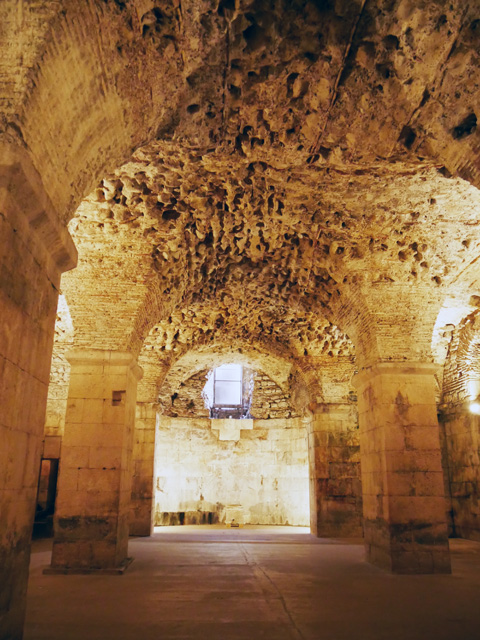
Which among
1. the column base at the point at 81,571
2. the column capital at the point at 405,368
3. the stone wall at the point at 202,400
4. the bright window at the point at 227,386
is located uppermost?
the bright window at the point at 227,386

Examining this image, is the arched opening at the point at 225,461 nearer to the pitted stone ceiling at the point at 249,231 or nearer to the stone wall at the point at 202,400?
the stone wall at the point at 202,400

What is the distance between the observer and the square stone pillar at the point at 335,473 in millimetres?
10625

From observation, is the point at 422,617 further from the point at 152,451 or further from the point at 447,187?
the point at 152,451

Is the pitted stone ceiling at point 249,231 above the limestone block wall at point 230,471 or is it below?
above

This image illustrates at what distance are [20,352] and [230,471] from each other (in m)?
12.7

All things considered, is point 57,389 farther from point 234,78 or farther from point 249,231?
point 234,78

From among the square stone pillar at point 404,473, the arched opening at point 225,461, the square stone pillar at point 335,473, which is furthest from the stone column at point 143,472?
the square stone pillar at point 404,473

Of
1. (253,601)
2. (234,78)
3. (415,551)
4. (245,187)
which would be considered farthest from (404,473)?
(234,78)

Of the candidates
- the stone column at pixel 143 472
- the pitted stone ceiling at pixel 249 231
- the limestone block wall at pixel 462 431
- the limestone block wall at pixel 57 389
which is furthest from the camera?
the limestone block wall at pixel 57 389

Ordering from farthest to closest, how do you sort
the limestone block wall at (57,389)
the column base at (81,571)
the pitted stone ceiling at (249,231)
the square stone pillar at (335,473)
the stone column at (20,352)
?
the square stone pillar at (335,473), the limestone block wall at (57,389), the column base at (81,571), the pitted stone ceiling at (249,231), the stone column at (20,352)

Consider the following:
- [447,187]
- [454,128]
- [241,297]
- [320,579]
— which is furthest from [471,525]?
[454,128]

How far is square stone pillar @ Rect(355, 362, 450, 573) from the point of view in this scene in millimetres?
6199

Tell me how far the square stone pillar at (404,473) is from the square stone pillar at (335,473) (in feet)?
12.2

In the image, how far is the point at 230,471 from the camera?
47.8 ft
